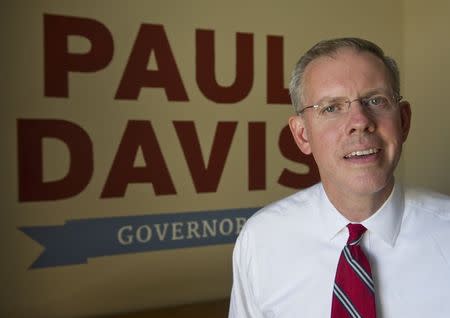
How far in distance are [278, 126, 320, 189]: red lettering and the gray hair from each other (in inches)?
45.8

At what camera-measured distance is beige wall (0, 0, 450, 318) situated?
1.78 metres

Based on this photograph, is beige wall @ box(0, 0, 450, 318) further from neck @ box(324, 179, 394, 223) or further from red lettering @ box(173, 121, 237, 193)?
neck @ box(324, 179, 394, 223)

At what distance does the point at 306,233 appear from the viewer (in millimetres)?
1104

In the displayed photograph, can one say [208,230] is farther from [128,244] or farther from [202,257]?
[128,244]

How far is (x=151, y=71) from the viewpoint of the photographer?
78.3 inches

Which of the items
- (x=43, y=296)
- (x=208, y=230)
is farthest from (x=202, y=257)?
(x=43, y=296)

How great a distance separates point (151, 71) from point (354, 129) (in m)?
1.22

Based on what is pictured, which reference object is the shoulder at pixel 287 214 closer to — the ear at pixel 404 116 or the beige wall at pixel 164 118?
the ear at pixel 404 116

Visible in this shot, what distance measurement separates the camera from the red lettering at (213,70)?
2.08 m

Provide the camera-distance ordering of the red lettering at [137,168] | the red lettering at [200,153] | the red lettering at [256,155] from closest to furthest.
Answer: the red lettering at [137,168] → the red lettering at [200,153] → the red lettering at [256,155]

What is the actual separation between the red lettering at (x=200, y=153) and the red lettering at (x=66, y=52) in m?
0.40

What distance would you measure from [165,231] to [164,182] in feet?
0.66

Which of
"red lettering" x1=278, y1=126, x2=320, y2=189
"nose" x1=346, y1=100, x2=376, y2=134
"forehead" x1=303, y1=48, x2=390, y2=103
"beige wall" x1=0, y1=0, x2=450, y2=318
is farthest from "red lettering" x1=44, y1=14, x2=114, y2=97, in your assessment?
"nose" x1=346, y1=100, x2=376, y2=134

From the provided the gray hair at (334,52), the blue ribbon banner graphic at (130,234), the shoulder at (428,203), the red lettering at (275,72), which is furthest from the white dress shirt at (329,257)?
the red lettering at (275,72)
